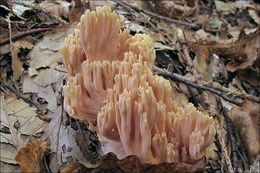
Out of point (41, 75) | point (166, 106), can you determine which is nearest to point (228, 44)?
point (166, 106)

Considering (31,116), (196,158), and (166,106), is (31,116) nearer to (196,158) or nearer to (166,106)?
(166,106)

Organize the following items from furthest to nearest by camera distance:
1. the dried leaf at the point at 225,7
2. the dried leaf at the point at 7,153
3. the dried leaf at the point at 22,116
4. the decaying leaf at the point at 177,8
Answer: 1. the dried leaf at the point at 225,7
2. the decaying leaf at the point at 177,8
3. the dried leaf at the point at 22,116
4. the dried leaf at the point at 7,153

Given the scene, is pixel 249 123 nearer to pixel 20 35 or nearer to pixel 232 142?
pixel 232 142

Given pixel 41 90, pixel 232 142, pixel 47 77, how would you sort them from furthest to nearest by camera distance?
pixel 47 77
pixel 41 90
pixel 232 142

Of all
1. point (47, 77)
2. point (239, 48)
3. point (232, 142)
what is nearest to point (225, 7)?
point (239, 48)

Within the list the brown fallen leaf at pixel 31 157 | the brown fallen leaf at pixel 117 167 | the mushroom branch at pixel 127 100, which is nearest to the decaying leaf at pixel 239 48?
the mushroom branch at pixel 127 100

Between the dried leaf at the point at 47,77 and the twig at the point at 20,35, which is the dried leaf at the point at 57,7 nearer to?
the twig at the point at 20,35

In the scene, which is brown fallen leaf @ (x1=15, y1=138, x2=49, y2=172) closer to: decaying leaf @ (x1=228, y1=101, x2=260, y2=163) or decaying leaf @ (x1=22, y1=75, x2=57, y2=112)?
decaying leaf @ (x1=22, y1=75, x2=57, y2=112)

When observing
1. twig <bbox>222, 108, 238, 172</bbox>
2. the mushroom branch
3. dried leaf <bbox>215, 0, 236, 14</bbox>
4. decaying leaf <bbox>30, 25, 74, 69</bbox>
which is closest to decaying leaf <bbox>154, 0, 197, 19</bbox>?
dried leaf <bbox>215, 0, 236, 14</bbox>
